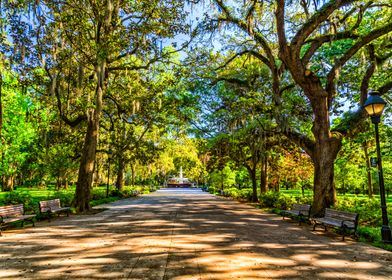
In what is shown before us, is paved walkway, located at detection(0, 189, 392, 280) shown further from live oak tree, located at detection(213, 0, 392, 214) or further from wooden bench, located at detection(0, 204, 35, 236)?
live oak tree, located at detection(213, 0, 392, 214)

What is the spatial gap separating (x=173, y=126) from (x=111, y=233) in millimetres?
20613

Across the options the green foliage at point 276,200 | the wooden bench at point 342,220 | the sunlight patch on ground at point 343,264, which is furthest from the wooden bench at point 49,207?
the green foliage at point 276,200

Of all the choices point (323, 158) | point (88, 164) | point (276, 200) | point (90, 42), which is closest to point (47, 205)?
point (88, 164)

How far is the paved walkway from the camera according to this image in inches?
207

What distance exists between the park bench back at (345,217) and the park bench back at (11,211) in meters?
10.9

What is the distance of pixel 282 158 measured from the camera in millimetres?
27047

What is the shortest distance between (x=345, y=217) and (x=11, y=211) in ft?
37.1

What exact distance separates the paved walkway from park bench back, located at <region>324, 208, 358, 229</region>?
56 centimetres

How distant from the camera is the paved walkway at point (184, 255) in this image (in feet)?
17.3

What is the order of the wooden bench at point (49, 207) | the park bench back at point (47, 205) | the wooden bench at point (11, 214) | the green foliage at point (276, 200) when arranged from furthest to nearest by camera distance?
the green foliage at point (276, 200)
the park bench back at point (47, 205)
the wooden bench at point (49, 207)
the wooden bench at point (11, 214)

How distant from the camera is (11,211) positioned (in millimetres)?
10602

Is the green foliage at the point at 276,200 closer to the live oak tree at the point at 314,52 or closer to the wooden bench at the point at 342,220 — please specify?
the live oak tree at the point at 314,52

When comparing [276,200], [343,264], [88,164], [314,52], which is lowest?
[343,264]

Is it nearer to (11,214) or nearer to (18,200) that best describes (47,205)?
(11,214)
